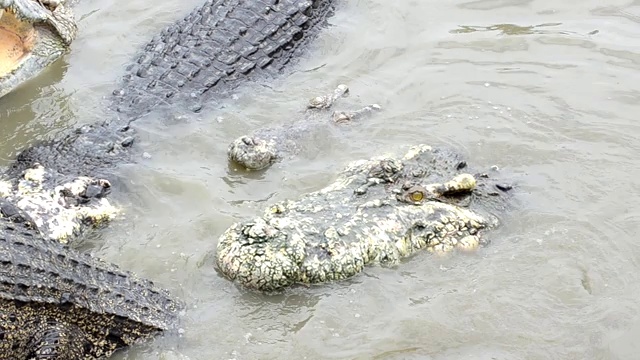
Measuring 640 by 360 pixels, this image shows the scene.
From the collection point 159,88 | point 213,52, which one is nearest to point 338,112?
point 213,52

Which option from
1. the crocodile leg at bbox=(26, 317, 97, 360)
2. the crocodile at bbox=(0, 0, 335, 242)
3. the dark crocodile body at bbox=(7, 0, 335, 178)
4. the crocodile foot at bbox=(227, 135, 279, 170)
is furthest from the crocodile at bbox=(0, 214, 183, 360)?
the crocodile foot at bbox=(227, 135, 279, 170)

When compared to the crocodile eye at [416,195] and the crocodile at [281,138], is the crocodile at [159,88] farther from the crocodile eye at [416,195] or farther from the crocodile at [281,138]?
the crocodile eye at [416,195]

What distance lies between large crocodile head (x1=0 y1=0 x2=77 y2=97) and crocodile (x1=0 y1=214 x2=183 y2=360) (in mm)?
2134

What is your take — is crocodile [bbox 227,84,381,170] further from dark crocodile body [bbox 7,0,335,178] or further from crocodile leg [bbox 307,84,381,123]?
dark crocodile body [bbox 7,0,335,178]

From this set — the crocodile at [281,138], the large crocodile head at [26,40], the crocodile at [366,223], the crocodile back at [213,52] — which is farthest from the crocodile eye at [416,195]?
the large crocodile head at [26,40]

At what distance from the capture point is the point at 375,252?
4.61 m

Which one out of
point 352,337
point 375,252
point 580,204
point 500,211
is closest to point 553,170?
point 580,204

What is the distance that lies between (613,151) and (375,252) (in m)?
2.44

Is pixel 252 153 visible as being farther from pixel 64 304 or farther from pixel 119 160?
pixel 64 304

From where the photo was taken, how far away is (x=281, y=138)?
5.99 meters

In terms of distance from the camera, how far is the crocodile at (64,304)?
3840 millimetres

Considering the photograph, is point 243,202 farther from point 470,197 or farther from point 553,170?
point 553,170

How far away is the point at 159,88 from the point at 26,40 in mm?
1144

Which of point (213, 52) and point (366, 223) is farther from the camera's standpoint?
point (213, 52)
